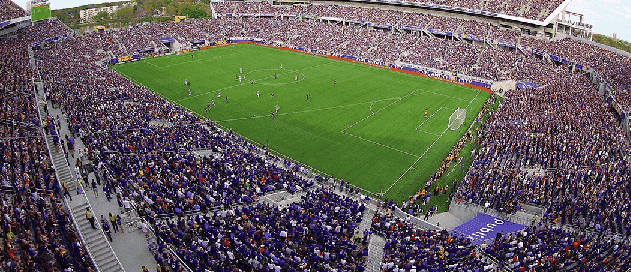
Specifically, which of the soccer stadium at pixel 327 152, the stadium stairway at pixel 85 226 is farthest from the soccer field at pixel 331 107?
the stadium stairway at pixel 85 226

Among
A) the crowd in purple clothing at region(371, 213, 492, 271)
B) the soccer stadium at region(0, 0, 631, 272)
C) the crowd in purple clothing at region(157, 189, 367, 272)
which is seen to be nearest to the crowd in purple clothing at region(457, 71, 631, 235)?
the soccer stadium at region(0, 0, 631, 272)

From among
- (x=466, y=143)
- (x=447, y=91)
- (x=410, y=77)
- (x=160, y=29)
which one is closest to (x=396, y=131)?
(x=466, y=143)

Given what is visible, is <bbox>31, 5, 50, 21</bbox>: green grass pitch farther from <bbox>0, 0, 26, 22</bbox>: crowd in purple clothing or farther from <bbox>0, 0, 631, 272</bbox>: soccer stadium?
<bbox>0, 0, 631, 272</bbox>: soccer stadium

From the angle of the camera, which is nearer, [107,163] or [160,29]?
[107,163]

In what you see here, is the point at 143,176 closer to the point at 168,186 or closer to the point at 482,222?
the point at 168,186

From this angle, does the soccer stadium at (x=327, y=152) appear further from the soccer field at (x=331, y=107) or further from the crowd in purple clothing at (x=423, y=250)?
the soccer field at (x=331, y=107)

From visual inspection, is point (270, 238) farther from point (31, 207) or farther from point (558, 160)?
point (558, 160)

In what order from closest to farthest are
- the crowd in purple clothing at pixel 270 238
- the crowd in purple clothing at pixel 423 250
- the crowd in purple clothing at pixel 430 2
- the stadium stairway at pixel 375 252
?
the crowd in purple clothing at pixel 270 238 < the crowd in purple clothing at pixel 423 250 < the stadium stairway at pixel 375 252 < the crowd in purple clothing at pixel 430 2
